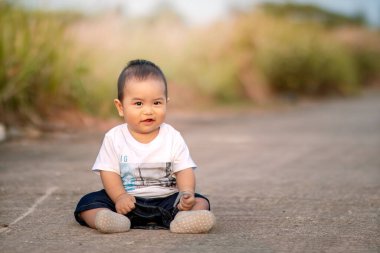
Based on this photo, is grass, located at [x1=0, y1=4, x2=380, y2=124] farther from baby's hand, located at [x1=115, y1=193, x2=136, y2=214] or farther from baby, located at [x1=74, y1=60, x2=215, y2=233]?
baby's hand, located at [x1=115, y1=193, x2=136, y2=214]

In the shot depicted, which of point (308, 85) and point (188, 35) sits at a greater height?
point (188, 35)

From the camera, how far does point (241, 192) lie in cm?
441

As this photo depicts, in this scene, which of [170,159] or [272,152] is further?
[272,152]

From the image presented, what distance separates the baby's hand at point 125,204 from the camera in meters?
3.26

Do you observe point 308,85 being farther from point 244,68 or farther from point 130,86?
point 130,86

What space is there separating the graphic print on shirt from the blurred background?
420cm

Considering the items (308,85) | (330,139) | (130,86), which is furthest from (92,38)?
(308,85)

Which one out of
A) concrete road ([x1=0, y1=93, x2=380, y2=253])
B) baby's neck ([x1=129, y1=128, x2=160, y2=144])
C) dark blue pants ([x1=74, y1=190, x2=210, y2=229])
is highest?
baby's neck ([x1=129, y1=128, x2=160, y2=144])

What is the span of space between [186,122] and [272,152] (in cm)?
366

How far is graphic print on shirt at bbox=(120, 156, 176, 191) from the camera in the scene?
3.44 metres

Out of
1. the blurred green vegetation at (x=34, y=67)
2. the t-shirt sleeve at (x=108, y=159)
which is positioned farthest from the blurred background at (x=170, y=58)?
the t-shirt sleeve at (x=108, y=159)

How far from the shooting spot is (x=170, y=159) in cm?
348

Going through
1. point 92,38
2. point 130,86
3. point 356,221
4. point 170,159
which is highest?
point 92,38

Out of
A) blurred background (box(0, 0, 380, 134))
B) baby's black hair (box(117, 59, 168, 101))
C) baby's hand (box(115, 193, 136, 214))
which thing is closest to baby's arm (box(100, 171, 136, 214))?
baby's hand (box(115, 193, 136, 214))
